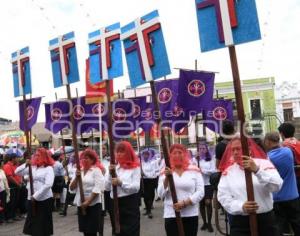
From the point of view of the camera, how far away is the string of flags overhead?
451 centimetres

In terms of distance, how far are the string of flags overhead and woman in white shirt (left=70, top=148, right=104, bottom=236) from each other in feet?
4.45

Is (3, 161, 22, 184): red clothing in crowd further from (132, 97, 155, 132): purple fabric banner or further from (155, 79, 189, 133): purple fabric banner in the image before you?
(155, 79, 189, 133): purple fabric banner

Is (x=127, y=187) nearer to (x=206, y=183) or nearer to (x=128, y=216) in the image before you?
(x=128, y=216)

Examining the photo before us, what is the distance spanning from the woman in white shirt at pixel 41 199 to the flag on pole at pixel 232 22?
153 inches

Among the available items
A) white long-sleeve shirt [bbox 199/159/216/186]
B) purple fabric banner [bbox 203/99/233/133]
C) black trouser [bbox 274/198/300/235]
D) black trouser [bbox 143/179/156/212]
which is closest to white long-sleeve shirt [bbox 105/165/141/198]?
black trouser [bbox 274/198/300/235]

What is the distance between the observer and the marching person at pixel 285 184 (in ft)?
19.9

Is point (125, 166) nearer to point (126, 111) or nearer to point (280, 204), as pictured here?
point (280, 204)

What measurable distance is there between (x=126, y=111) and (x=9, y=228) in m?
4.68

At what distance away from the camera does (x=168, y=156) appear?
17.6ft

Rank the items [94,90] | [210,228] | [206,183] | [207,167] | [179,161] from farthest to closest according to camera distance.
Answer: [94,90] → [207,167] → [206,183] → [210,228] → [179,161]

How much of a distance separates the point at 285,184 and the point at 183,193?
62.5 inches

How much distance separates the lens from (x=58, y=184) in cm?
1371

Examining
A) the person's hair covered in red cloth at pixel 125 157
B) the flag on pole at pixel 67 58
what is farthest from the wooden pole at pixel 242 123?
the flag on pole at pixel 67 58

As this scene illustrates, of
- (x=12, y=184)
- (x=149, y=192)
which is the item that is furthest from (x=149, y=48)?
(x=12, y=184)
